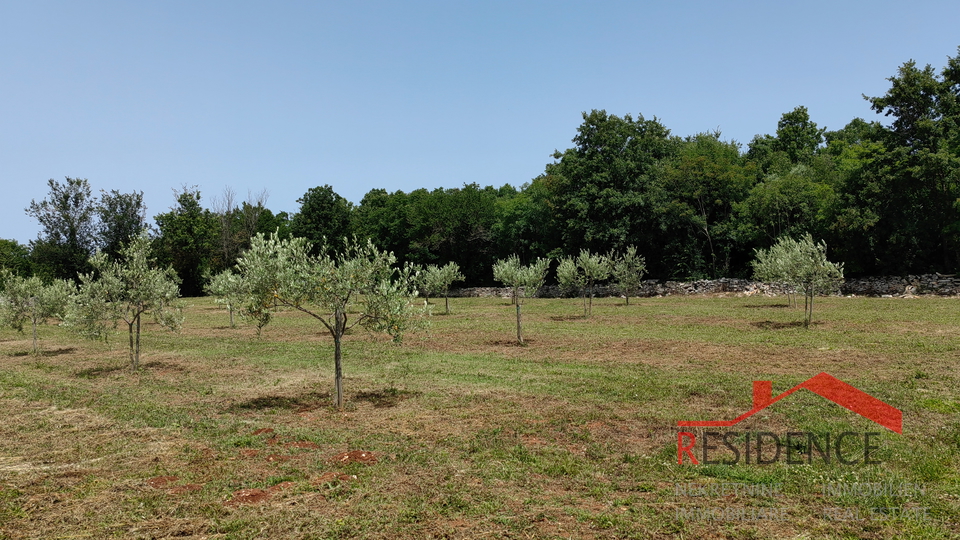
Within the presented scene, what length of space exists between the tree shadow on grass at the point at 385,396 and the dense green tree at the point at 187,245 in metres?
75.2

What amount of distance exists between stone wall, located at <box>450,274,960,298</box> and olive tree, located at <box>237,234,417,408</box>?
44.9 meters

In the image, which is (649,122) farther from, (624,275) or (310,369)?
(310,369)

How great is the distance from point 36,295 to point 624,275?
138 ft

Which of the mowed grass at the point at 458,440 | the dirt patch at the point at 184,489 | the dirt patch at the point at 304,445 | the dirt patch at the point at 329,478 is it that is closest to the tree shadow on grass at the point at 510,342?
the mowed grass at the point at 458,440

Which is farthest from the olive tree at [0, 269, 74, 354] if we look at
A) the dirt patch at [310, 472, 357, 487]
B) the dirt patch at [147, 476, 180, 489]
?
the dirt patch at [310, 472, 357, 487]

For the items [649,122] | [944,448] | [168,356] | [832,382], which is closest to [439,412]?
[944,448]

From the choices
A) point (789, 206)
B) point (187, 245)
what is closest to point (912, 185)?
point (789, 206)

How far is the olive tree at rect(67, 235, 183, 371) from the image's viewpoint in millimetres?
19906

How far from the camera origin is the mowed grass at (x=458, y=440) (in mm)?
7512

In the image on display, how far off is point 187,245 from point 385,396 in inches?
3146

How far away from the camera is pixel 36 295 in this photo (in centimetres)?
2917

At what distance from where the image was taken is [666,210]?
6028 centimetres

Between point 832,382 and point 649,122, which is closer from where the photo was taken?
point 832,382

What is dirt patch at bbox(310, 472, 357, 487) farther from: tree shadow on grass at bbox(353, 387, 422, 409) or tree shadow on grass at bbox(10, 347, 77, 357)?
tree shadow on grass at bbox(10, 347, 77, 357)
